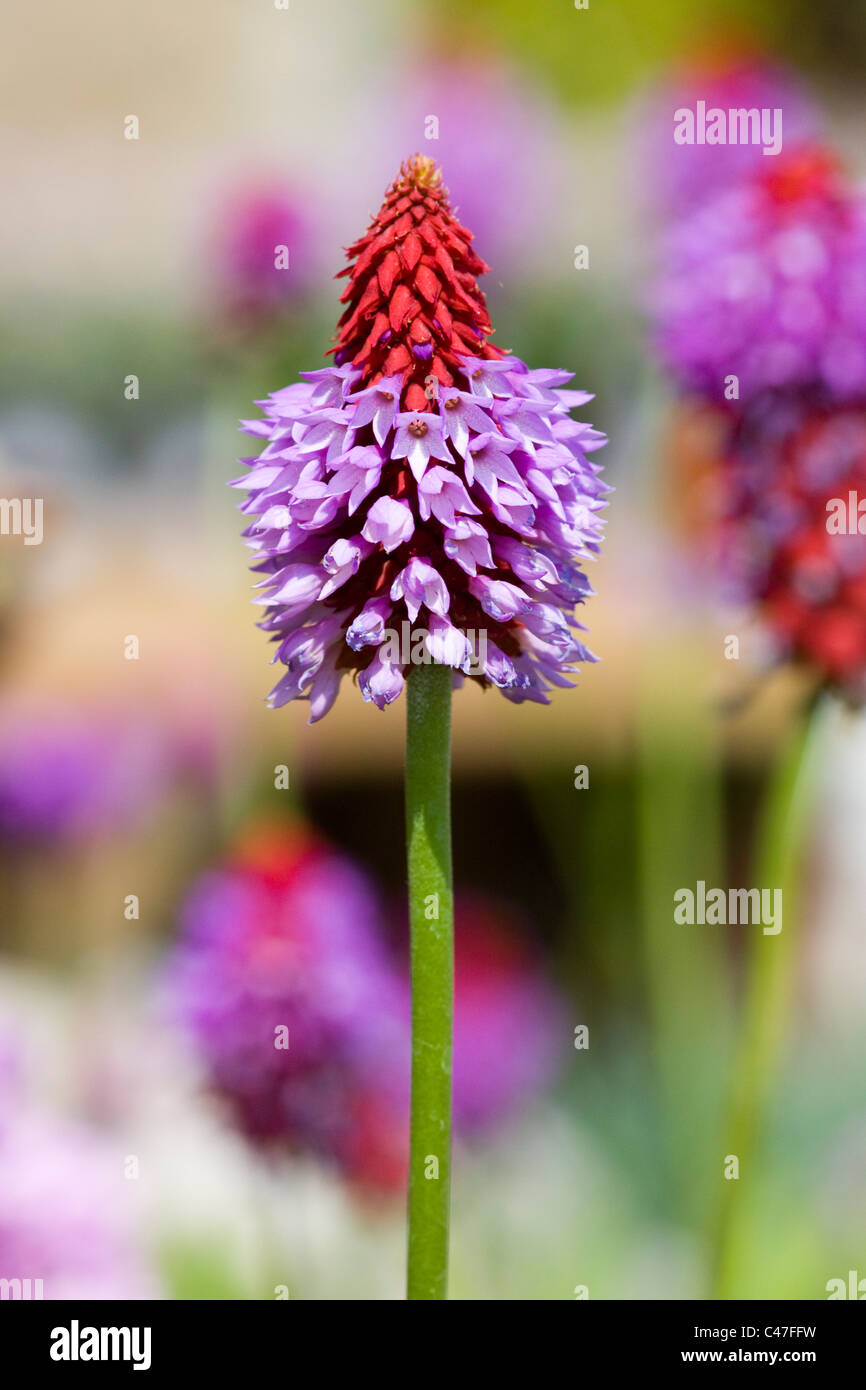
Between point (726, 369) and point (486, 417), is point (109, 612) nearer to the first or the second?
point (726, 369)

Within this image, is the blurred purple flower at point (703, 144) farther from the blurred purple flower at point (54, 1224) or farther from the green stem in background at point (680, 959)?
the blurred purple flower at point (54, 1224)

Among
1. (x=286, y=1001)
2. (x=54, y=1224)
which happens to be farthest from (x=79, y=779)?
(x=54, y=1224)

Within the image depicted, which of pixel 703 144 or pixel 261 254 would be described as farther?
pixel 261 254

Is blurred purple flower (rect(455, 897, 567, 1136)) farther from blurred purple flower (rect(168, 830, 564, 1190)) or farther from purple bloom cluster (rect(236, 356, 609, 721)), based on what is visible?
purple bloom cluster (rect(236, 356, 609, 721))

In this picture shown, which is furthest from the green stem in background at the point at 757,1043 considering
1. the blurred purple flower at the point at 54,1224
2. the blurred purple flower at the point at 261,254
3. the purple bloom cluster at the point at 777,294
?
the blurred purple flower at the point at 261,254

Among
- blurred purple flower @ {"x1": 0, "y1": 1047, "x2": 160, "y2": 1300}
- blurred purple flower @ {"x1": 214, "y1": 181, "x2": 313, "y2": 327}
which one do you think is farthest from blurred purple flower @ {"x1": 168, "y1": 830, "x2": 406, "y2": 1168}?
blurred purple flower @ {"x1": 214, "y1": 181, "x2": 313, "y2": 327}

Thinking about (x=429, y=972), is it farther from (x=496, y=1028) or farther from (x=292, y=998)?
(x=496, y=1028)
